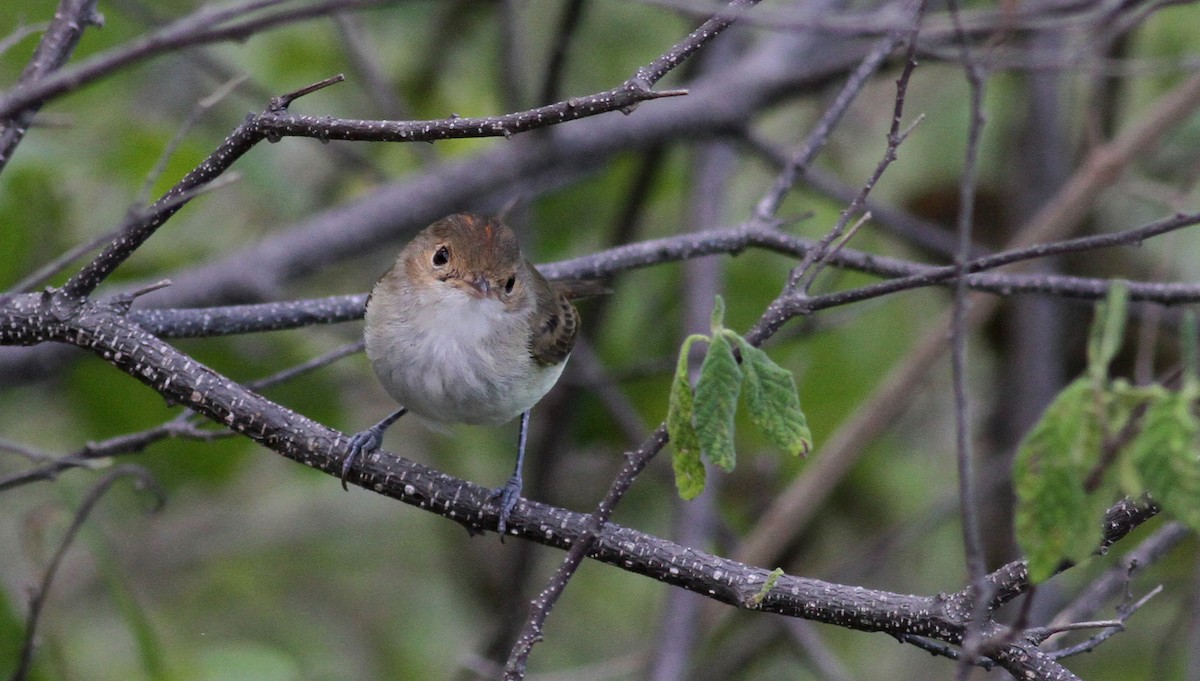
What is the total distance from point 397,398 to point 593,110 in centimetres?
165

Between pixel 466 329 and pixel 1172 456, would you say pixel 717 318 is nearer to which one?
pixel 1172 456

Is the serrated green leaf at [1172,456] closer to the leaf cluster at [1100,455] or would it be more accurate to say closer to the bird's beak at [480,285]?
the leaf cluster at [1100,455]

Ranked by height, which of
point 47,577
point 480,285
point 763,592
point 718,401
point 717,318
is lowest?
point 763,592

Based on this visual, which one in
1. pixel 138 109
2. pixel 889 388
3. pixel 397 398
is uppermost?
pixel 138 109

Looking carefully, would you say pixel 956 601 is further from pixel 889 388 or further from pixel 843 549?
pixel 843 549

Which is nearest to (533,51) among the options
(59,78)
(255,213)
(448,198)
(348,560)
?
(255,213)

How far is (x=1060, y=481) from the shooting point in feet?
5.21

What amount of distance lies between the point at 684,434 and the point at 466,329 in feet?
4.89

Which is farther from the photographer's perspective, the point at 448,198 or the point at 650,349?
the point at 650,349

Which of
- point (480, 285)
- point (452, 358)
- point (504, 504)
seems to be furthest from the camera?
point (480, 285)

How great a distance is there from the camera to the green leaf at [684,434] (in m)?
1.94

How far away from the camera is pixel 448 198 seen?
16.6ft

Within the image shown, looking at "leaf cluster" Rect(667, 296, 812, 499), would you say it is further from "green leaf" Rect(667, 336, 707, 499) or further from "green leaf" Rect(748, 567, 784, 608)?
"green leaf" Rect(748, 567, 784, 608)

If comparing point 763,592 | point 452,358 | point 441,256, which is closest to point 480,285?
point 441,256
